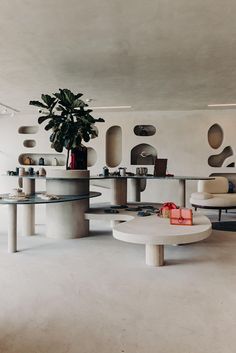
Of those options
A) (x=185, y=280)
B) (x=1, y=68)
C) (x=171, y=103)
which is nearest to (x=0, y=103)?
(x=1, y=68)

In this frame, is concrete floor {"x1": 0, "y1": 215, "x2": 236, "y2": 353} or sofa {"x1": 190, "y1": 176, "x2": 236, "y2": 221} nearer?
concrete floor {"x1": 0, "y1": 215, "x2": 236, "y2": 353}

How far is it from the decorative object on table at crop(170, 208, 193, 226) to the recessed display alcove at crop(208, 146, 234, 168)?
15.6ft

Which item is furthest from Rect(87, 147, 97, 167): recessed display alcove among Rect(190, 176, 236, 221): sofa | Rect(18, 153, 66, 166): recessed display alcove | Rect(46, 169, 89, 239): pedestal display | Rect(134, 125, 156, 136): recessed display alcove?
Rect(46, 169, 89, 239): pedestal display

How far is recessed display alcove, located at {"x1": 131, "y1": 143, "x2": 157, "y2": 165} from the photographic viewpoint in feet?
28.8

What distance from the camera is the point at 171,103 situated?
24.0 ft

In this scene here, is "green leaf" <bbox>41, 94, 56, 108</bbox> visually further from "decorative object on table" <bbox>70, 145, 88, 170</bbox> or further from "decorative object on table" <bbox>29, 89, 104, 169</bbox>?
"decorative object on table" <bbox>70, 145, 88, 170</bbox>

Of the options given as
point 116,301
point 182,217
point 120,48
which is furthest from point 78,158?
point 116,301

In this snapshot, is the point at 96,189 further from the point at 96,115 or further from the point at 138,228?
the point at 138,228

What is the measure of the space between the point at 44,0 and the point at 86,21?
0.53 meters

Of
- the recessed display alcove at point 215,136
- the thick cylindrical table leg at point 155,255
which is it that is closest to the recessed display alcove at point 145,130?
the recessed display alcove at point 215,136

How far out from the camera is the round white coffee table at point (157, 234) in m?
3.18

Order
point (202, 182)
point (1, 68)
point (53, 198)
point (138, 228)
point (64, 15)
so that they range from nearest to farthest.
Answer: point (64, 15), point (138, 228), point (53, 198), point (1, 68), point (202, 182)

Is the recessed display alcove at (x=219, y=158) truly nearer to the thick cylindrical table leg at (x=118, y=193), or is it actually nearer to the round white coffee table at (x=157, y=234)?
the thick cylindrical table leg at (x=118, y=193)

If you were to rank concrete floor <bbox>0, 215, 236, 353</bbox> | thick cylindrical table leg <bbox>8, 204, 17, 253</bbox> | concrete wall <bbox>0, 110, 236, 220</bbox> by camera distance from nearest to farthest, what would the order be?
concrete floor <bbox>0, 215, 236, 353</bbox>, thick cylindrical table leg <bbox>8, 204, 17, 253</bbox>, concrete wall <bbox>0, 110, 236, 220</bbox>
